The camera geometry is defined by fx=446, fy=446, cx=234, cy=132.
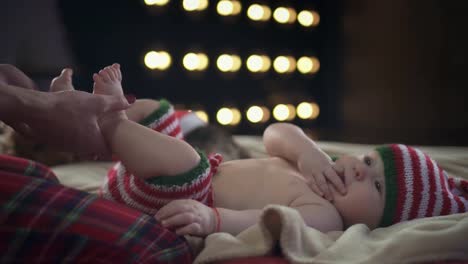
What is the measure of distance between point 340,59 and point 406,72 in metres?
0.37

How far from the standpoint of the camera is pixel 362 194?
0.75 metres

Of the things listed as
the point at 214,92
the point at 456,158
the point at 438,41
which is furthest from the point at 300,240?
the point at 214,92

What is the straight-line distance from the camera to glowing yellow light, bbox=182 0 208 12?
168 cm

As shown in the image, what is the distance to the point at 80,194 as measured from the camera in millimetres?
532

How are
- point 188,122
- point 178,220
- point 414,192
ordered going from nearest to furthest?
point 178,220 < point 414,192 < point 188,122

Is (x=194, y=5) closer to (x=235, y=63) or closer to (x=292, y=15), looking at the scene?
(x=235, y=63)

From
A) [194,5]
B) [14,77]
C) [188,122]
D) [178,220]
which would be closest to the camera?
[14,77]

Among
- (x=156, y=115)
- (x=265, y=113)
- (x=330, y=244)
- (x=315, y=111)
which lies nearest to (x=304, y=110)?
(x=315, y=111)

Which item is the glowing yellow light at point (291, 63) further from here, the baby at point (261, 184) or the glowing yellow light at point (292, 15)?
the baby at point (261, 184)

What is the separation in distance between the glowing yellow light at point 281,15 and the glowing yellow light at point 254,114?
1.23ft

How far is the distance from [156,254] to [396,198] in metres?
0.42

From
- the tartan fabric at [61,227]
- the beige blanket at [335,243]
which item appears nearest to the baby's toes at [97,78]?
the tartan fabric at [61,227]

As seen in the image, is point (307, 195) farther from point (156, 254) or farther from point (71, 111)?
point (71, 111)

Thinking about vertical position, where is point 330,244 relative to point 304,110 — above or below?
above
